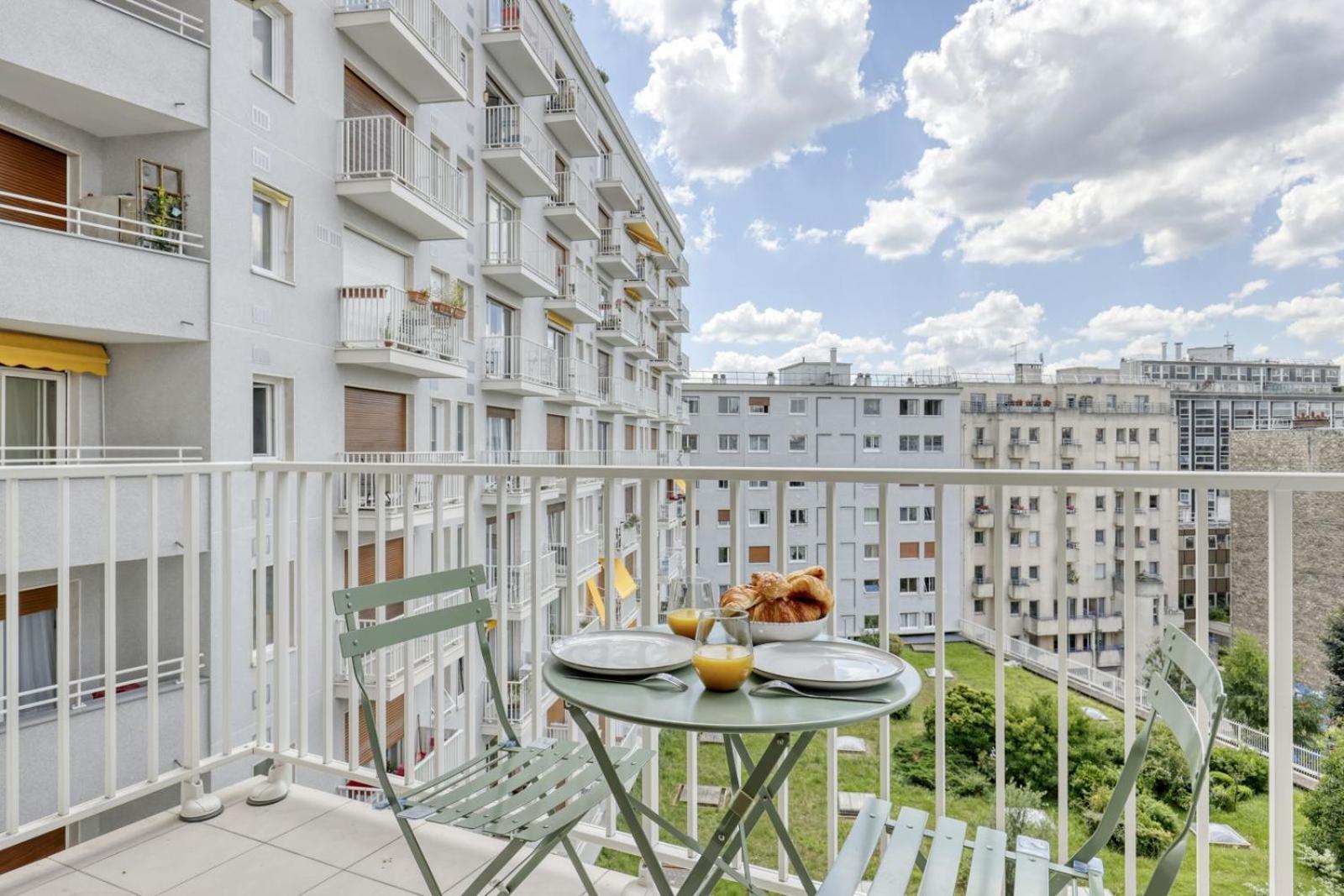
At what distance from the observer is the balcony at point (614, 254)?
699 inches

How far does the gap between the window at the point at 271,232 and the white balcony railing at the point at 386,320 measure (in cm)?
80

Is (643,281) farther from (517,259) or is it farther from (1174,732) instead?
(1174,732)

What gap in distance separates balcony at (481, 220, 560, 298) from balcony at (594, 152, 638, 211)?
566cm

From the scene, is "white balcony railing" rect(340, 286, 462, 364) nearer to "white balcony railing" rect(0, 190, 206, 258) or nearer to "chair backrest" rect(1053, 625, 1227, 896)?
"white balcony railing" rect(0, 190, 206, 258)

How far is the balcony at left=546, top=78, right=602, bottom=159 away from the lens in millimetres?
13875

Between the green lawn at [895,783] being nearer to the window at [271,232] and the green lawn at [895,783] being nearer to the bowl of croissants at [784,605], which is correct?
the bowl of croissants at [784,605]

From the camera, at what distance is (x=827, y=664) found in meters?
1.30

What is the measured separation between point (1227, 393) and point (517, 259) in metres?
31.1

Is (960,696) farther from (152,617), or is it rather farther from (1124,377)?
(1124,377)

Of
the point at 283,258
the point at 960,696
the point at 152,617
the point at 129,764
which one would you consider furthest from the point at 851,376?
the point at 152,617

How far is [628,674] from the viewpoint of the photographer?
1279mm

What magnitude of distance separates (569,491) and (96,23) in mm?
6716

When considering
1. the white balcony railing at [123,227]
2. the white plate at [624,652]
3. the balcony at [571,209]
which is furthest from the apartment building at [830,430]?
the white plate at [624,652]

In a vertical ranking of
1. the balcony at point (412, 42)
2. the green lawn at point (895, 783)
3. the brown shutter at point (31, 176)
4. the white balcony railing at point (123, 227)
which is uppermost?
the balcony at point (412, 42)
